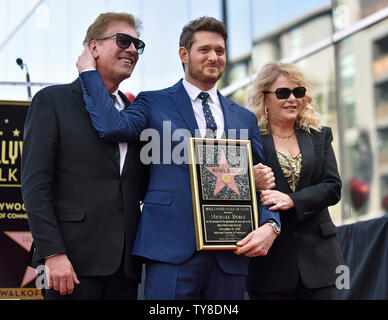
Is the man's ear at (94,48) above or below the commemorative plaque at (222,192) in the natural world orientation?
above

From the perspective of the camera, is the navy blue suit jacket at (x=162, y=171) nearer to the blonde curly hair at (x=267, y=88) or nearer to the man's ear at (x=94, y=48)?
the man's ear at (x=94, y=48)

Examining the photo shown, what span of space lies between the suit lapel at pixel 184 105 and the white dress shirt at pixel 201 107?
0.03 m

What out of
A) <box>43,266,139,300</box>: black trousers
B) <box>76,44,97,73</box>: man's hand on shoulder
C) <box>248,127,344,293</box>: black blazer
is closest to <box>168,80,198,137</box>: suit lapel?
<box>76,44,97,73</box>: man's hand on shoulder

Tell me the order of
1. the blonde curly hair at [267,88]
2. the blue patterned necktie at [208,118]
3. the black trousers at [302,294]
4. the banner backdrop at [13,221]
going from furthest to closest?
the banner backdrop at [13,221] < the blonde curly hair at [267,88] < the black trousers at [302,294] < the blue patterned necktie at [208,118]

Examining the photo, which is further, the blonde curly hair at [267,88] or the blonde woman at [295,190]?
the blonde curly hair at [267,88]

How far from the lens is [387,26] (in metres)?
8.11

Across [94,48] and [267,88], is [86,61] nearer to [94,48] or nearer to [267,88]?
A: [94,48]

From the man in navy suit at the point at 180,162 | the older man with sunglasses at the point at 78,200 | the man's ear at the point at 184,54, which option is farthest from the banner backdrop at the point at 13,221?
the man's ear at the point at 184,54

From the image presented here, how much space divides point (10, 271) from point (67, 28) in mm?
9800

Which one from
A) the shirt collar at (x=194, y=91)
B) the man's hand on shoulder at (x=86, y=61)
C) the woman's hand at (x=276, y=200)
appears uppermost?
the man's hand on shoulder at (x=86, y=61)

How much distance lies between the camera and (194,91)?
3354 mm

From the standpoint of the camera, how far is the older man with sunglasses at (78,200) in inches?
117

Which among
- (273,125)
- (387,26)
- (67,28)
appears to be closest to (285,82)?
(273,125)
